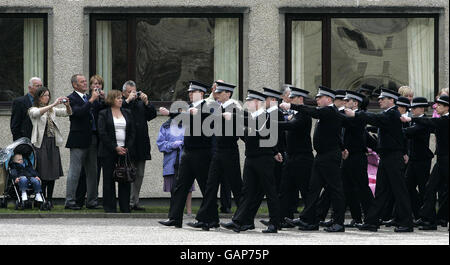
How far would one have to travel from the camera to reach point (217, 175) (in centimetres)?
1538

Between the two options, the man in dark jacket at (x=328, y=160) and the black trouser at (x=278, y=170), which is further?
the black trouser at (x=278, y=170)

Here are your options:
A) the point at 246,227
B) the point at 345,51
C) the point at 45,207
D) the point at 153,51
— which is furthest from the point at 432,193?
the point at 153,51

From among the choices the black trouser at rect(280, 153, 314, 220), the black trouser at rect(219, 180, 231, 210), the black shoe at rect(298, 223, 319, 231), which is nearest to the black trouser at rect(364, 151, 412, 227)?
the black shoe at rect(298, 223, 319, 231)

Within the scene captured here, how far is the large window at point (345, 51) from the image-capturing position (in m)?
20.6

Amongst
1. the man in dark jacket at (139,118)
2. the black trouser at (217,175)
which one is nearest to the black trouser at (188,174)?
the black trouser at (217,175)

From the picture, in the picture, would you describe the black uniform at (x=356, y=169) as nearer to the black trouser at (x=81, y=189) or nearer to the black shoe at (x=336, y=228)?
the black shoe at (x=336, y=228)

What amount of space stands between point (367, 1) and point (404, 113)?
4.75m

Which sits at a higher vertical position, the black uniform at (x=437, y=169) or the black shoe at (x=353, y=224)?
the black uniform at (x=437, y=169)

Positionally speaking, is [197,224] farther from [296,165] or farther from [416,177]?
[416,177]

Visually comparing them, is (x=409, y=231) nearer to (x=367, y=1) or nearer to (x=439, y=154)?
(x=439, y=154)

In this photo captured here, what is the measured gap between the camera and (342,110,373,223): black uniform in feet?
52.7

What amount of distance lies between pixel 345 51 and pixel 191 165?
5.98m

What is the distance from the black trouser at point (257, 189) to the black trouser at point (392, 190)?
1424mm
